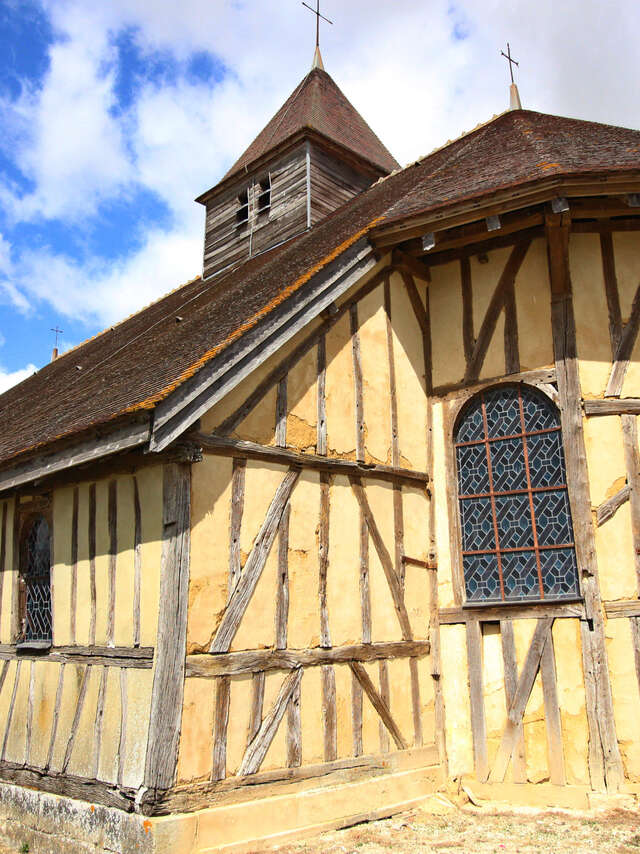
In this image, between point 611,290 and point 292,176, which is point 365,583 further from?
point 292,176

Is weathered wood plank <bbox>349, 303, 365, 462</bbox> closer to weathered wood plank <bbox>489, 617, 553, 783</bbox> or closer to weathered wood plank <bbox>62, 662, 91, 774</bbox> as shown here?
weathered wood plank <bbox>489, 617, 553, 783</bbox>

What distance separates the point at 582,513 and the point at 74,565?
4552mm

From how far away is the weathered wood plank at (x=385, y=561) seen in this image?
24.2ft

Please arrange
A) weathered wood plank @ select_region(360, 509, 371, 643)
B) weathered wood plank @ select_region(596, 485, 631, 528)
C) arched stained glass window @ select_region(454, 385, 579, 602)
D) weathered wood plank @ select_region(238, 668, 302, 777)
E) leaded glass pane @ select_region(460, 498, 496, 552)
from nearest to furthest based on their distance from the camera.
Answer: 1. weathered wood plank @ select_region(238, 668, 302, 777)
2. weathered wood plank @ select_region(596, 485, 631, 528)
3. weathered wood plank @ select_region(360, 509, 371, 643)
4. arched stained glass window @ select_region(454, 385, 579, 602)
5. leaded glass pane @ select_region(460, 498, 496, 552)

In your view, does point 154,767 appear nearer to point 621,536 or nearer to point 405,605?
point 405,605

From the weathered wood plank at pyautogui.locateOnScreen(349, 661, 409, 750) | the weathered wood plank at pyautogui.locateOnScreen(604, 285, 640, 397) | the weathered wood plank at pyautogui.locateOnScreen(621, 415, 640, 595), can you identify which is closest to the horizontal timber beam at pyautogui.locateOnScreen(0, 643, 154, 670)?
the weathered wood plank at pyautogui.locateOnScreen(349, 661, 409, 750)

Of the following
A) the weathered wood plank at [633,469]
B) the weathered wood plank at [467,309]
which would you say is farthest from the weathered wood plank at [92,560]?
the weathered wood plank at [633,469]

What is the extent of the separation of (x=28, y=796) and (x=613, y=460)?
19.2 feet

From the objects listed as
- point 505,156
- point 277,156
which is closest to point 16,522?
point 505,156

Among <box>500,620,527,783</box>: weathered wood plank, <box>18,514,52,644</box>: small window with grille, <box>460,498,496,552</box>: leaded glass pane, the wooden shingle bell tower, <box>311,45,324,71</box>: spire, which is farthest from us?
<box>311,45,324,71</box>: spire

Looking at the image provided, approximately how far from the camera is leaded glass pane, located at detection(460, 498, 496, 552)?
7.67 m

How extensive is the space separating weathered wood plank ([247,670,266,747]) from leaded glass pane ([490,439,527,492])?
3.05m

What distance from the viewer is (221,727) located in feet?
19.0

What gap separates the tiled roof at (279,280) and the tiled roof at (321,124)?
385cm
